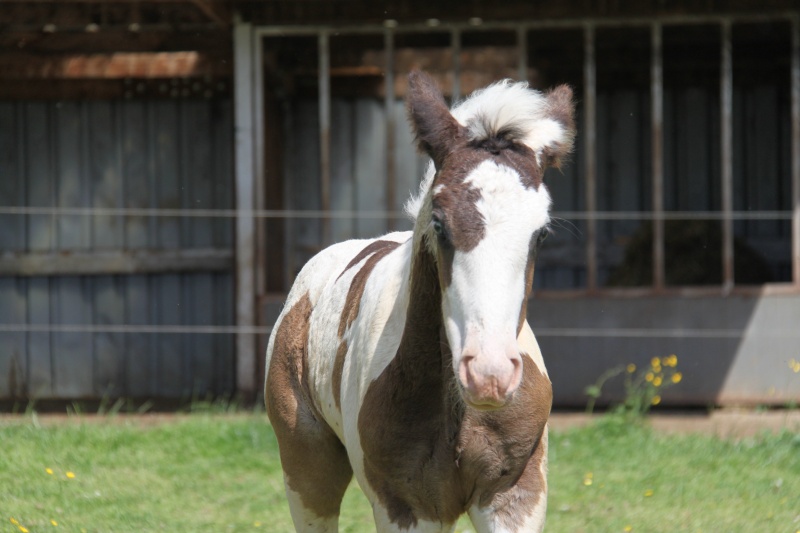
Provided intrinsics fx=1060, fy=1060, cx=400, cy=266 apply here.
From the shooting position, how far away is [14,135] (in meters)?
8.47

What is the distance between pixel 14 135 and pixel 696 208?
5.81 metres

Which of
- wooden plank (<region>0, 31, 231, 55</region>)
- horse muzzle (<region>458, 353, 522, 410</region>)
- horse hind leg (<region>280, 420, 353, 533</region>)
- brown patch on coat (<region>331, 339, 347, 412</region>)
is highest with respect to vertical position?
wooden plank (<region>0, 31, 231, 55</region>)

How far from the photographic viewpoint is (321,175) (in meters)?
8.33

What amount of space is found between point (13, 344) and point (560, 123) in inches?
257

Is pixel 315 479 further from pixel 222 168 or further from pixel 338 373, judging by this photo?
pixel 222 168

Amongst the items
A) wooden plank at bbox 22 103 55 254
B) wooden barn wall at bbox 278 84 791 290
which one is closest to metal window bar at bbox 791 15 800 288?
wooden barn wall at bbox 278 84 791 290

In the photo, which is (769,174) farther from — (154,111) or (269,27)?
(154,111)

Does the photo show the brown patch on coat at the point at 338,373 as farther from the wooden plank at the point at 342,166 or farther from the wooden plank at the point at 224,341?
the wooden plank at the point at 342,166

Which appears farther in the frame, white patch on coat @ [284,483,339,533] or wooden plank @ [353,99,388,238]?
wooden plank @ [353,99,388,238]

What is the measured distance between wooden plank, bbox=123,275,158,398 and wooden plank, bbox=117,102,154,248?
1.13 ft

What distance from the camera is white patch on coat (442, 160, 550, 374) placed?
2480 mm

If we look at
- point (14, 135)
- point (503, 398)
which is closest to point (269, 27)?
point (14, 135)

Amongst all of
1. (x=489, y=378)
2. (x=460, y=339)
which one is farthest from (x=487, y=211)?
(x=489, y=378)

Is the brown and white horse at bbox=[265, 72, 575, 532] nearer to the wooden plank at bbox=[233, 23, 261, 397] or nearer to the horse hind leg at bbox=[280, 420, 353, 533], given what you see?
the horse hind leg at bbox=[280, 420, 353, 533]
